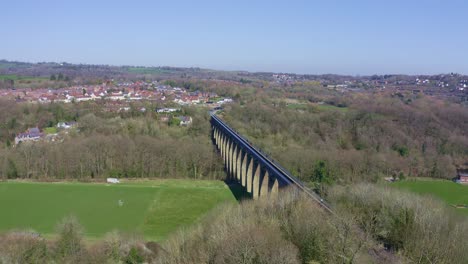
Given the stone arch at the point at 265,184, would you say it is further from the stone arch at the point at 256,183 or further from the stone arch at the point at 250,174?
the stone arch at the point at 250,174

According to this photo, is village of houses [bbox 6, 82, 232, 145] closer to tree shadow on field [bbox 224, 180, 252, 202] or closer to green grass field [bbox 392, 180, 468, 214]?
tree shadow on field [bbox 224, 180, 252, 202]

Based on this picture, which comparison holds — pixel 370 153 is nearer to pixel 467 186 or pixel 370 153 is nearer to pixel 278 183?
pixel 467 186

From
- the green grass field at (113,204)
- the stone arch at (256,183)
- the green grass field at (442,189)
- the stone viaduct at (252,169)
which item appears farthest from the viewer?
the green grass field at (442,189)

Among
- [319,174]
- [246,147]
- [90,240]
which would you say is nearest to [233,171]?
[246,147]

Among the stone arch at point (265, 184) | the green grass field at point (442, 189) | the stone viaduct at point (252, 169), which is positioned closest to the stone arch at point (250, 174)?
the stone viaduct at point (252, 169)

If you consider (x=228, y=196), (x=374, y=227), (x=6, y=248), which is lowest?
(x=228, y=196)

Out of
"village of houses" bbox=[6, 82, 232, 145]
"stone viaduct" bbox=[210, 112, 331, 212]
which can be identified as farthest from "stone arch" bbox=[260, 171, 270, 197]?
"village of houses" bbox=[6, 82, 232, 145]
